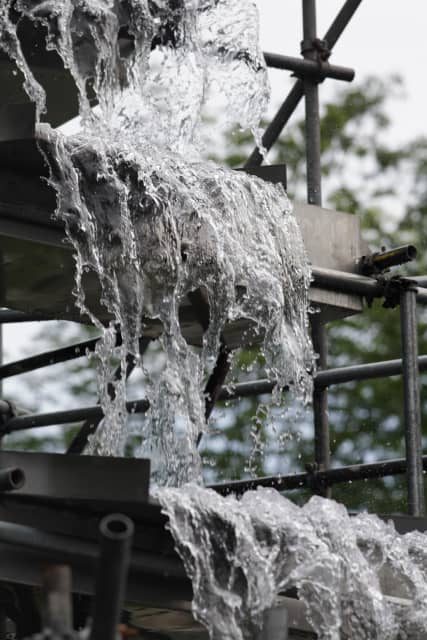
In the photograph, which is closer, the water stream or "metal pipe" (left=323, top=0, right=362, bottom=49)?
the water stream

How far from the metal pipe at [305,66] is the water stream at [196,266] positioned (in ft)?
1.72

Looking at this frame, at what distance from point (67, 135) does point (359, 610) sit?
174 centimetres

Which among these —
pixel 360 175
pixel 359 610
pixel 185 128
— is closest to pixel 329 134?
pixel 360 175

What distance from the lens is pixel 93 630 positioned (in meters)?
2.25

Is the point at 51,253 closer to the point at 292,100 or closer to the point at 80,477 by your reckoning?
the point at 80,477

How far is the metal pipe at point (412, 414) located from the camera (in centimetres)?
538

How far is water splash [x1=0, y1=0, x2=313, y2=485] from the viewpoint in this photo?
507 cm

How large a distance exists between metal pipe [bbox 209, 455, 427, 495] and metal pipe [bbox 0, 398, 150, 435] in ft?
2.18

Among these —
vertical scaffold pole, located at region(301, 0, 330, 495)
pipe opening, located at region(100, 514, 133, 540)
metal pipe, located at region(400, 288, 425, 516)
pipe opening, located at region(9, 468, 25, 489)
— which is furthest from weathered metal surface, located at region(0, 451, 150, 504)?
vertical scaffold pole, located at region(301, 0, 330, 495)

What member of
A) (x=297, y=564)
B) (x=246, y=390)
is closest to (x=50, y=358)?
(x=246, y=390)

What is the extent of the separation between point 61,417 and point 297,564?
390 cm

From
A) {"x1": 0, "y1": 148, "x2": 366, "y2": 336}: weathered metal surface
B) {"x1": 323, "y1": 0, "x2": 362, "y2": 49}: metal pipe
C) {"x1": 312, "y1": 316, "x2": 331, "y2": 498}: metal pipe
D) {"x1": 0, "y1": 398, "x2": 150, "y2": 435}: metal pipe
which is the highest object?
{"x1": 323, "y1": 0, "x2": 362, "y2": 49}: metal pipe

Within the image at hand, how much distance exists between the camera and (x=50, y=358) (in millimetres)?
7180

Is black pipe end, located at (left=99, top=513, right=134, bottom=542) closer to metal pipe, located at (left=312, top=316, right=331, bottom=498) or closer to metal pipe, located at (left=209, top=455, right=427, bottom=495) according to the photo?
metal pipe, located at (left=209, top=455, right=427, bottom=495)
